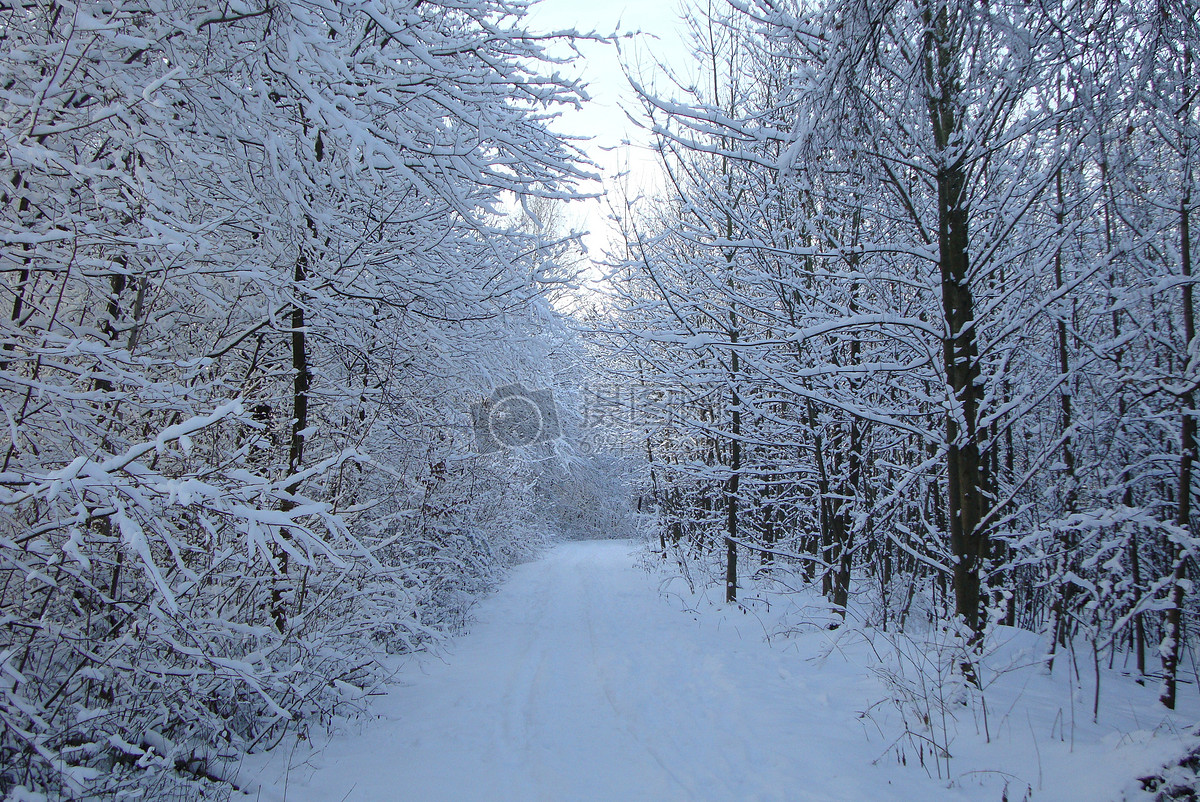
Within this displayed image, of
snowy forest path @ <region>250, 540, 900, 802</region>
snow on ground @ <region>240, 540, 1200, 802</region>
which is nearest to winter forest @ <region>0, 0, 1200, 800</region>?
snow on ground @ <region>240, 540, 1200, 802</region>

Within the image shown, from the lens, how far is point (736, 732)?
3.97m

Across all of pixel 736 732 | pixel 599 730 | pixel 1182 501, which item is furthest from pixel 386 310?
pixel 1182 501

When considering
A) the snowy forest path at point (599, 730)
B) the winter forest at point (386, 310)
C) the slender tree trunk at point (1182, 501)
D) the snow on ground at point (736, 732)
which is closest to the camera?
the winter forest at point (386, 310)

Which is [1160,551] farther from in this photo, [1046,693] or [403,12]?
[403,12]

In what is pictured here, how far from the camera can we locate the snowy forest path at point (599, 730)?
10.7 ft

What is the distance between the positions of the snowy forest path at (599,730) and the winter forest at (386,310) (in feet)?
1.57

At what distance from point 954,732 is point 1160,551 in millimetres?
5087

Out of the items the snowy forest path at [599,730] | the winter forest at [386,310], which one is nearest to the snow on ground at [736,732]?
the snowy forest path at [599,730]

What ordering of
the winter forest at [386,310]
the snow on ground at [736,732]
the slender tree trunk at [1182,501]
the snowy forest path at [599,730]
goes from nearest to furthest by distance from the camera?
the winter forest at [386,310] → the snow on ground at [736,732] → the snowy forest path at [599,730] → the slender tree trunk at [1182,501]

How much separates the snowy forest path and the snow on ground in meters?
0.02

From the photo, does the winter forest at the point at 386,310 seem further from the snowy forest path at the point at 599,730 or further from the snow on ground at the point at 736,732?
the snowy forest path at the point at 599,730

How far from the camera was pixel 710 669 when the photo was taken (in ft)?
18.1

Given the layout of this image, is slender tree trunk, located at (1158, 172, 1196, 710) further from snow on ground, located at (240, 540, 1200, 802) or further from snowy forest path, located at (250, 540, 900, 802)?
snowy forest path, located at (250, 540, 900, 802)

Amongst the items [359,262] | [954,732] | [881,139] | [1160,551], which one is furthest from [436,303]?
[1160,551]
